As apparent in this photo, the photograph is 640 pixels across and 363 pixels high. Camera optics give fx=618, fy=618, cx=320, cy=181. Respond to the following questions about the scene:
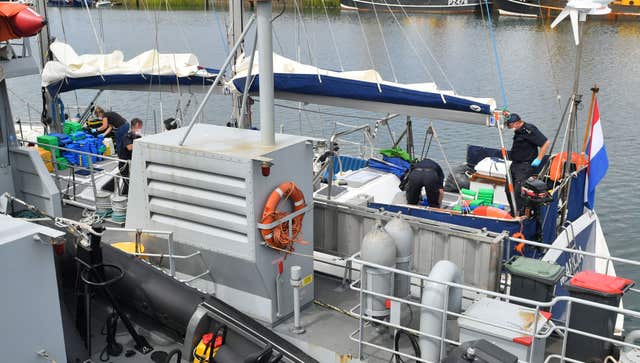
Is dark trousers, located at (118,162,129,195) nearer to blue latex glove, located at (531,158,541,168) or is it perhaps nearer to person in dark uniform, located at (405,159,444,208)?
person in dark uniform, located at (405,159,444,208)

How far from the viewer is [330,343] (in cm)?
673

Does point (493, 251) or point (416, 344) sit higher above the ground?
point (493, 251)

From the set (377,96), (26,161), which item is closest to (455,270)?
(377,96)

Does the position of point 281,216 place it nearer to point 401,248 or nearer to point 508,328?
point 401,248

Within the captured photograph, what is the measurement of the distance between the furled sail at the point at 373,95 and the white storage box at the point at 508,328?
444 centimetres

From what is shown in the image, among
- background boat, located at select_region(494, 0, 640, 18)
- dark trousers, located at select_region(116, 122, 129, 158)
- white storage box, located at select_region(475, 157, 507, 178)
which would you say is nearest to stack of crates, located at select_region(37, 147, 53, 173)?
dark trousers, located at select_region(116, 122, 129, 158)

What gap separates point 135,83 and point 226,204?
805 cm

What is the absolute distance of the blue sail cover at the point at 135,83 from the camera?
13.6 meters

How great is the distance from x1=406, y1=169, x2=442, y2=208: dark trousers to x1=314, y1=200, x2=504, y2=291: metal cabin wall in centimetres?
235

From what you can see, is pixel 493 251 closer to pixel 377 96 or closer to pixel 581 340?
pixel 581 340

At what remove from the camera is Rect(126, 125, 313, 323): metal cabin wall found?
6641 millimetres

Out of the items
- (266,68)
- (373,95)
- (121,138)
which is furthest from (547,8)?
(266,68)

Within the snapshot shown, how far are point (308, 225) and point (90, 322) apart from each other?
2633mm

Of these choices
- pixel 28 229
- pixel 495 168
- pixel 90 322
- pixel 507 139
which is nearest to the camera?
pixel 28 229
